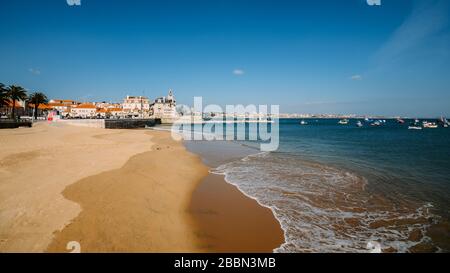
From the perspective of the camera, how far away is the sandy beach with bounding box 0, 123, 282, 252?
5430 millimetres

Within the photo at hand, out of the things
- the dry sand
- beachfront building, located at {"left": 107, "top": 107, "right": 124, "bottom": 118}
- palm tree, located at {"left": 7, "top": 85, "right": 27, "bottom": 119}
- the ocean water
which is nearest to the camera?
the dry sand

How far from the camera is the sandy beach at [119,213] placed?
17.8ft

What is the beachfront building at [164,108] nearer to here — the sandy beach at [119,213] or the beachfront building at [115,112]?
the beachfront building at [115,112]

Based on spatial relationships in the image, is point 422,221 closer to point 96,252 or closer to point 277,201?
point 277,201

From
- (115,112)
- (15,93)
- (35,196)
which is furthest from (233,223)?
(115,112)

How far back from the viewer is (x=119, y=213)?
23.0 ft

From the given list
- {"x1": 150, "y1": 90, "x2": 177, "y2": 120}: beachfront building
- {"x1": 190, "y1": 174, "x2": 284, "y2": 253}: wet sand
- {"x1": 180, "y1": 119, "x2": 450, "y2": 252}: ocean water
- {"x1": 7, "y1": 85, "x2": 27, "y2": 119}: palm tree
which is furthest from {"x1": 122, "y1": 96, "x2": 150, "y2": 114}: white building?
{"x1": 190, "y1": 174, "x2": 284, "y2": 253}: wet sand

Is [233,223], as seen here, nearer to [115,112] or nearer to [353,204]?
[353,204]

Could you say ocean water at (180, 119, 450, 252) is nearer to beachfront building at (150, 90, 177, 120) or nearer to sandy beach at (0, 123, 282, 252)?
sandy beach at (0, 123, 282, 252)

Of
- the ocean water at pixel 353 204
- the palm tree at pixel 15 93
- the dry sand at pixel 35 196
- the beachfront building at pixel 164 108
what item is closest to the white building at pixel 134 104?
the beachfront building at pixel 164 108

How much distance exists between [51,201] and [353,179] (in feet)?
46.9

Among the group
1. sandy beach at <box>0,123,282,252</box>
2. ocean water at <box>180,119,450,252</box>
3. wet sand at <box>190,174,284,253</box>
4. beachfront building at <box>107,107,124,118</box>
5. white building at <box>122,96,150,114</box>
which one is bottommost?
ocean water at <box>180,119,450,252</box>

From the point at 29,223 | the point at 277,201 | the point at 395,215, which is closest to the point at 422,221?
the point at 395,215

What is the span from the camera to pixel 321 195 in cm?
1018
